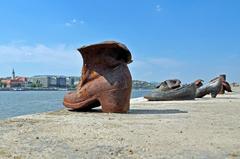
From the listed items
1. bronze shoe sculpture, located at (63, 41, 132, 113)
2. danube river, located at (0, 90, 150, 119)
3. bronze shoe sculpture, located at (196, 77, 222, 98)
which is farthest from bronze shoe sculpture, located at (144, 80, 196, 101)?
bronze shoe sculpture, located at (63, 41, 132, 113)

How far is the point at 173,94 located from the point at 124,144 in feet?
58.9

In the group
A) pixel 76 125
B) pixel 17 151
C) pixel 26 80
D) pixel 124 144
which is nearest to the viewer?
pixel 17 151

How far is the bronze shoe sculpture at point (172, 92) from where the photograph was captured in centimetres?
2375

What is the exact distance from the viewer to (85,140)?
651 centimetres

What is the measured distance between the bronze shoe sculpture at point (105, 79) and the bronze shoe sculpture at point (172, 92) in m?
11.3

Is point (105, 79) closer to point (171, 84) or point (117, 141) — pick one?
point (117, 141)

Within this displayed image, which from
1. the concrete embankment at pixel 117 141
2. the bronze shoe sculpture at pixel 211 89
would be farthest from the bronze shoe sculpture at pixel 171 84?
the concrete embankment at pixel 117 141

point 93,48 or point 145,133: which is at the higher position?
point 93,48

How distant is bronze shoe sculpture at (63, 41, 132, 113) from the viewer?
39.4 feet

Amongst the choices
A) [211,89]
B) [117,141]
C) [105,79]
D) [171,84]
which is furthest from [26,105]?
[117,141]

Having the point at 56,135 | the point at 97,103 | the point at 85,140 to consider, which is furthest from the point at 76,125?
the point at 97,103

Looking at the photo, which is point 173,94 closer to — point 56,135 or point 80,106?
point 80,106

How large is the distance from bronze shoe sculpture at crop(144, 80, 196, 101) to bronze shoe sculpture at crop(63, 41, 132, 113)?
11.3 m

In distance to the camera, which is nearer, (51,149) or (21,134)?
(51,149)
